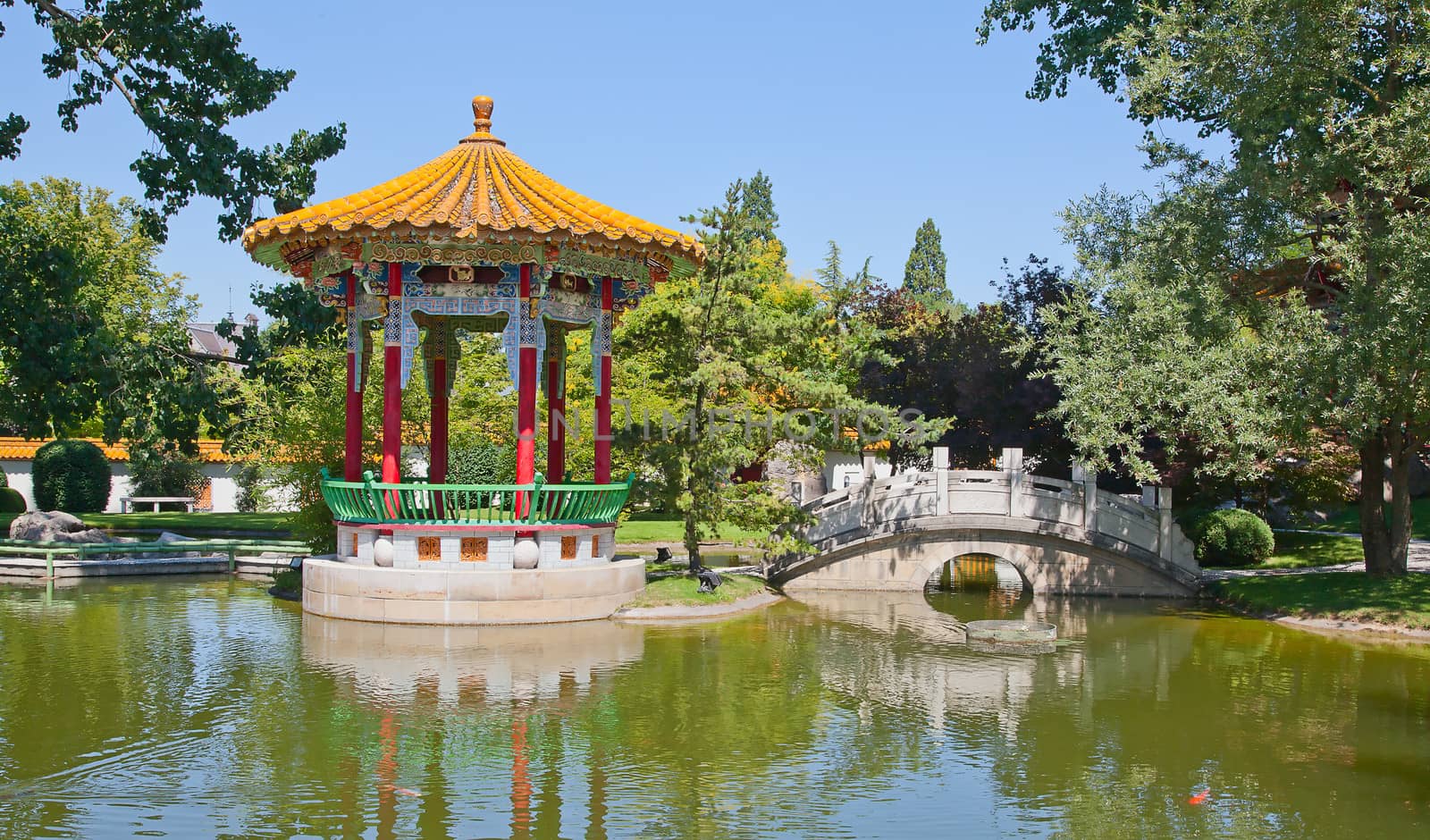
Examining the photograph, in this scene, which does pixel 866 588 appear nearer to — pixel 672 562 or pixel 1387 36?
pixel 672 562

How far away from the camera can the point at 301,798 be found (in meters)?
9.27

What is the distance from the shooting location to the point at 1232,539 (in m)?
25.1

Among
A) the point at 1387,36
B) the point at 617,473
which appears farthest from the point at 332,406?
the point at 1387,36

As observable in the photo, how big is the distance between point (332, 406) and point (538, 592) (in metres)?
6.74

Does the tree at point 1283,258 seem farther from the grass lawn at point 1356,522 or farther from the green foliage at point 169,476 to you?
the green foliage at point 169,476

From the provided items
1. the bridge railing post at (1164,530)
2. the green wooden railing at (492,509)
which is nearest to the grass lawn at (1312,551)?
the bridge railing post at (1164,530)

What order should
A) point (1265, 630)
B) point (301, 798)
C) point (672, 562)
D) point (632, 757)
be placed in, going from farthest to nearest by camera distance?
point (672, 562), point (1265, 630), point (632, 757), point (301, 798)

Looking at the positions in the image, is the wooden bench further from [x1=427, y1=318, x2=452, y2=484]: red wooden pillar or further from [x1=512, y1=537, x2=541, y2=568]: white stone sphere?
[x1=512, y1=537, x2=541, y2=568]: white stone sphere

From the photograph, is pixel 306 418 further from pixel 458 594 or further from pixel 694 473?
pixel 694 473

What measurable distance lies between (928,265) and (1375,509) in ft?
188

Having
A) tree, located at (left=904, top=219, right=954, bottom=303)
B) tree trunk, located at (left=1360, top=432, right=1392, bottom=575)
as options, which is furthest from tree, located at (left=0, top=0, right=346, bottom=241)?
tree, located at (left=904, top=219, right=954, bottom=303)

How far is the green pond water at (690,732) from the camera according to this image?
904cm

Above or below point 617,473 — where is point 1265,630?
below

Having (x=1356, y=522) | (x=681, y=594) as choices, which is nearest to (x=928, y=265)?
(x=1356, y=522)
